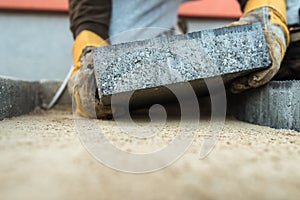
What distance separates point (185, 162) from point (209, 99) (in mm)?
834

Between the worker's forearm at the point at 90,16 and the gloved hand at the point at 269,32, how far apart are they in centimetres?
66

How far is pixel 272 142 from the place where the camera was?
2.53ft

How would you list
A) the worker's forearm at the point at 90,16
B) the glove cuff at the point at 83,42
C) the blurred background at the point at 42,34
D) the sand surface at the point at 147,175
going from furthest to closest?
the blurred background at the point at 42,34, the worker's forearm at the point at 90,16, the glove cuff at the point at 83,42, the sand surface at the point at 147,175

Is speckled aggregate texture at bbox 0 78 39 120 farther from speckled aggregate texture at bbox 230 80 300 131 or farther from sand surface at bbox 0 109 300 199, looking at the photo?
speckled aggregate texture at bbox 230 80 300 131

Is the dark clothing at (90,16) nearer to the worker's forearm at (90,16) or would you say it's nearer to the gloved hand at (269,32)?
the worker's forearm at (90,16)

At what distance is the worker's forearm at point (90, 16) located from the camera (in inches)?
59.4

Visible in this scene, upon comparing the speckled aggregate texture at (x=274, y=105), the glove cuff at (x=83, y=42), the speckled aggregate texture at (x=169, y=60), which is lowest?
the speckled aggregate texture at (x=274, y=105)

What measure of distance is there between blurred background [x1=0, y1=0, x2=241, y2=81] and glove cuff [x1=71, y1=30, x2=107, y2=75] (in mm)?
1343

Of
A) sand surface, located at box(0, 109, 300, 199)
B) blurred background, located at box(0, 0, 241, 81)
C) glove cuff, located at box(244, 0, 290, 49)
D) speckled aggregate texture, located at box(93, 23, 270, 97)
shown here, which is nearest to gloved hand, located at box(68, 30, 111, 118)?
speckled aggregate texture, located at box(93, 23, 270, 97)

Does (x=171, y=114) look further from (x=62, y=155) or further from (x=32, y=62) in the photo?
(x=32, y=62)

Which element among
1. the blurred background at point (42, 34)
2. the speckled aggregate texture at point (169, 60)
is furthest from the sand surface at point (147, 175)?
the blurred background at point (42, 34)

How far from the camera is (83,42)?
1.41m

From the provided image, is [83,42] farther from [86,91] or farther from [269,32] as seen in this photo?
[269,32]

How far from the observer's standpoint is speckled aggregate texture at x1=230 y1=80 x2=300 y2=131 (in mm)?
1021
